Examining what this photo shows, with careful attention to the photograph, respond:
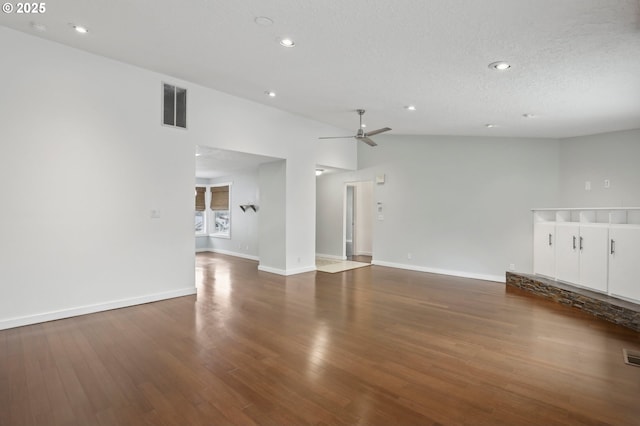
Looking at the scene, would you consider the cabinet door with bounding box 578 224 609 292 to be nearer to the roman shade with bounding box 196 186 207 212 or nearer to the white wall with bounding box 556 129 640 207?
the white wall with bounding box 556 129 640 207

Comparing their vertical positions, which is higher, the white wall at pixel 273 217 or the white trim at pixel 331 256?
the white wall at pixel 273 217

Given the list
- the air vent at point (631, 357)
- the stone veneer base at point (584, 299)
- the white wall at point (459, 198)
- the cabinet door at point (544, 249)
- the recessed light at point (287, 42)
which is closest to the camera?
the air vent at point (631, 357)

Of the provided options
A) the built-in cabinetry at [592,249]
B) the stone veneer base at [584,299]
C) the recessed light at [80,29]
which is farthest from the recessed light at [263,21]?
the stone veneer base at [584,299]

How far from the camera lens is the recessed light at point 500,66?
132 inches

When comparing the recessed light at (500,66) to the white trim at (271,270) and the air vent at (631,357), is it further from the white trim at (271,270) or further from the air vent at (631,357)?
the white trim at (271,270)

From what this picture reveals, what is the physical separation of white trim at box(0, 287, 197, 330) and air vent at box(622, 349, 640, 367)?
16.8ft

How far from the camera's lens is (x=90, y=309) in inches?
159

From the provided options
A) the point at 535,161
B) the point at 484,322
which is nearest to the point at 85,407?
the point at 484,322

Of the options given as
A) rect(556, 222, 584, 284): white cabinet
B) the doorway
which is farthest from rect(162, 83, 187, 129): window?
rect(556, 222, 584, 284): white cabinet

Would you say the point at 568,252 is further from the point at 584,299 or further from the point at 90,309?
the point at 90,309

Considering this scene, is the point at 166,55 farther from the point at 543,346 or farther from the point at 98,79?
the point at 543,346

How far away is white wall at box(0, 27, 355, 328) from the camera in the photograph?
358 centimetres

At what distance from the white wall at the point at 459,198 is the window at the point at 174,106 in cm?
450

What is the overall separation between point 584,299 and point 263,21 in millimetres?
5160
